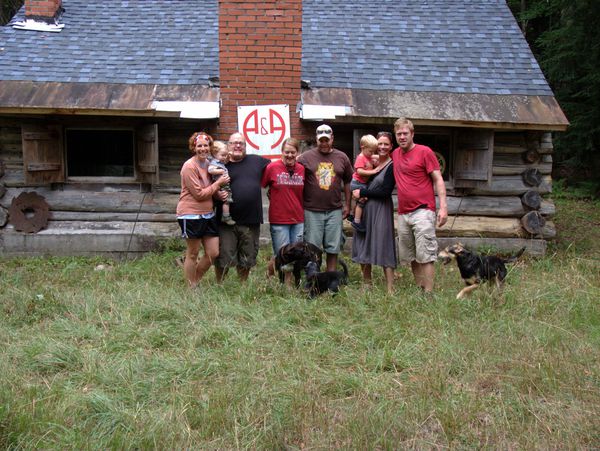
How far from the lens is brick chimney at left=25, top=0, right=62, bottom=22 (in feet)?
35.6

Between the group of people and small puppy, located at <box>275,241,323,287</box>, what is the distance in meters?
0.37

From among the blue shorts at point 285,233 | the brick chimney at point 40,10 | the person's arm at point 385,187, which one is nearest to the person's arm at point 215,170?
the blue shorts at point 285,233

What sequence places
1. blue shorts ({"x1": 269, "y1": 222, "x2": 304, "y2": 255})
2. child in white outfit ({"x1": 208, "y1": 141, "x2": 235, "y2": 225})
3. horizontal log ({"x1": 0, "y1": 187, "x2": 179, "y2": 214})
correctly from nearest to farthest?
child in white outfit ({"x1": 208, "y1": 141, "x2": 235, "y2": 225}), blue shorts ({"x1": 269, "y1": 222, "x2": 304, "y2": 255}), horizontal log ({"x1": 0, "y1": 187, "x2": 179, "y2": 214})

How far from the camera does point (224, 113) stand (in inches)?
355

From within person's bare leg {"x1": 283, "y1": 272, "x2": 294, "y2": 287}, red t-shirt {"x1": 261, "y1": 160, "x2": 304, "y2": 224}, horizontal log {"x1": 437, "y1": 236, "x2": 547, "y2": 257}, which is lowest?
horizontal log {"x1": 437, "y1": 236, "x2": 547, "y2": 257}

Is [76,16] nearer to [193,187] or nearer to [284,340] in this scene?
[193,187]

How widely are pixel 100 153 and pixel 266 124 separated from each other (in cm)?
273

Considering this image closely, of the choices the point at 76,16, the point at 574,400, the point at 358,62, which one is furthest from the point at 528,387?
the point at 76,16

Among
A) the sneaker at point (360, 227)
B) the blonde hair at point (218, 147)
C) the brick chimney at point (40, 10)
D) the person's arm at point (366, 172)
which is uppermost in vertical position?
the brick chimney at point (40, 10)

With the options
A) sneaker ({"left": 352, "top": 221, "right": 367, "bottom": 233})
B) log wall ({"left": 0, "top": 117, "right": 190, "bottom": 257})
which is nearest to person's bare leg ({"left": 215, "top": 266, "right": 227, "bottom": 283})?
→ sneaker ({"left": 352, "top": 221, "right": 367, "bottom": 233})

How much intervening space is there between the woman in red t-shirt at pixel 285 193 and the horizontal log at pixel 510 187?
436 centimetres

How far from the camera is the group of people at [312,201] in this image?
19.4 feet

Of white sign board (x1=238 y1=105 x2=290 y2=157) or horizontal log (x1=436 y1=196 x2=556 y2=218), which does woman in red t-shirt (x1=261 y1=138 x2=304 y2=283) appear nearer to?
white sign board (x1=238 y1=105 x2=290 y2=157)

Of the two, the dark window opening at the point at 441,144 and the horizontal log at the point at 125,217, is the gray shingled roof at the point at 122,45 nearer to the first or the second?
the horizontal log at the point at 125,217
